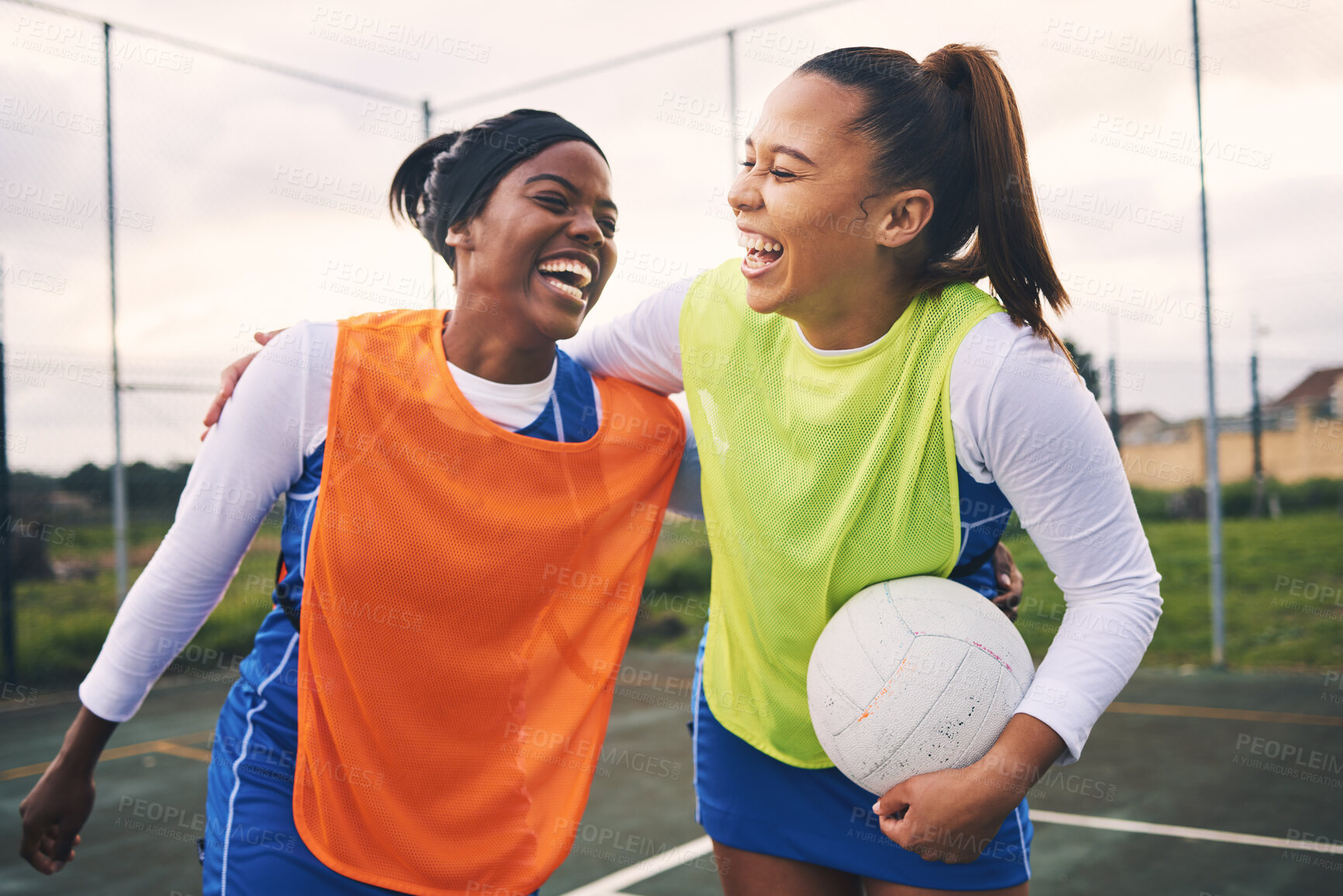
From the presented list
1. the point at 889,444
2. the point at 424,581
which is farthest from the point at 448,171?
the point at 889,444

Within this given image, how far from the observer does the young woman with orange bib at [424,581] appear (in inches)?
73.9

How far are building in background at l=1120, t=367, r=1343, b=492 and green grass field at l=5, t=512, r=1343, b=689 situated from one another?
0.66 metres

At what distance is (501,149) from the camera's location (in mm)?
2121

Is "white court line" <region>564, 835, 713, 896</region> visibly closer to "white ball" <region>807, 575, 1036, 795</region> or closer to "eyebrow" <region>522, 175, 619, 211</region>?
"white ball" <region>807, 575, 1036, 795</region>

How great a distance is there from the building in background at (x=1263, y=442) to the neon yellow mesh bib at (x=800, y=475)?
803 centimetres

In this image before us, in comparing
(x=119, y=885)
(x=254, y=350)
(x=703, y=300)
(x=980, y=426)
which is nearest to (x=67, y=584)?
(x=119, y=885)

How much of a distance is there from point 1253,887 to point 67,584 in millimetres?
8914

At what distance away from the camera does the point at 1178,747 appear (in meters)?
5.85

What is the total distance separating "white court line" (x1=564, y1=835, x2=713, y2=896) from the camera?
13.0 feet

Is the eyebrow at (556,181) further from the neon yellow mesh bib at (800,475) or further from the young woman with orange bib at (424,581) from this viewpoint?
the neon yellow mesh bib at (800,475)

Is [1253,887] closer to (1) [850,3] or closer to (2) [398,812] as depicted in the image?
(2) [398,812]

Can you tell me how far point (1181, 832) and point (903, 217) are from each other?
399 cm

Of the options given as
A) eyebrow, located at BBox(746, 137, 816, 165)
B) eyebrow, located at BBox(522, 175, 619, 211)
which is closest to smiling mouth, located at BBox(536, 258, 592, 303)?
eyebrow, located at BBox(522, 175, 619, 211)

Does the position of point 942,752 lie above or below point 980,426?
below
